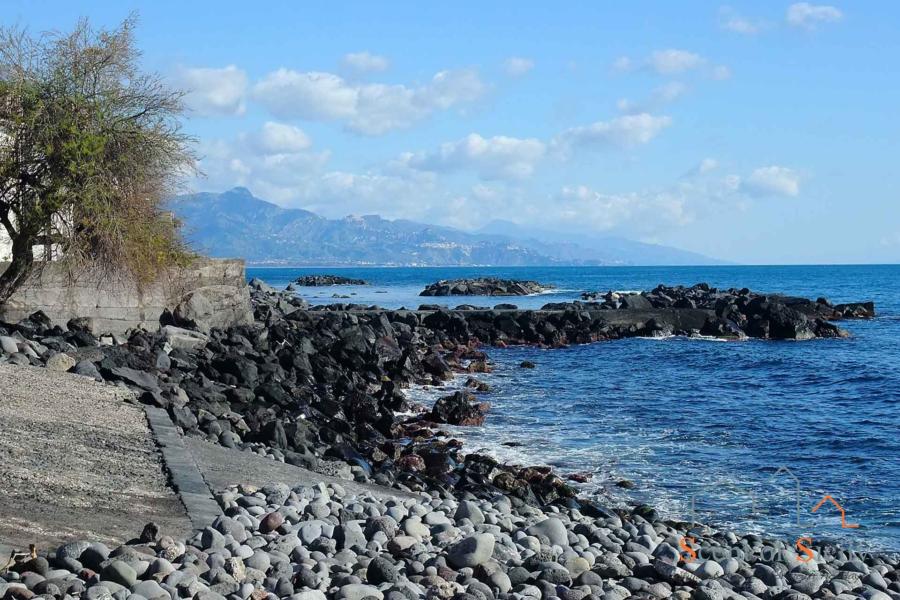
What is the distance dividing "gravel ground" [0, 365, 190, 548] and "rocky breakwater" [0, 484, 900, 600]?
1.54 feet

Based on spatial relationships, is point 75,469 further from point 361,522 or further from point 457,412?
point 457,412

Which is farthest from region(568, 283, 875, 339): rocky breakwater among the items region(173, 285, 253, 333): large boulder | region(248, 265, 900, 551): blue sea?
region(173, 285, 253, 333): large boulder

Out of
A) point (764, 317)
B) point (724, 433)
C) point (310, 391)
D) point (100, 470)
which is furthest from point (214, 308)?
point (764, 317)

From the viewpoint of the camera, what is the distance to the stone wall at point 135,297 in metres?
18.9

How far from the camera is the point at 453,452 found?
46.1 ft

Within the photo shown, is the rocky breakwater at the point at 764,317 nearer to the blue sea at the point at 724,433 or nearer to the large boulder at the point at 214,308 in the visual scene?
the blue sea at the point at 724,433

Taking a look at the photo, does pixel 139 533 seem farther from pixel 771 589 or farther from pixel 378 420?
pixel 378 420

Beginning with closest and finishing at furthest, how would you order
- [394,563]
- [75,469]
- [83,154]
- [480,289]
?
[394,563], [75,469], [83,154], [480,289]

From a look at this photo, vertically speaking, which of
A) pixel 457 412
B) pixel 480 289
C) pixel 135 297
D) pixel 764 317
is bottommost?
pixel 457 412

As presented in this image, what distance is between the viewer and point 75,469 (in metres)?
7.65

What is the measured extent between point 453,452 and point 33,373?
18.8 ft

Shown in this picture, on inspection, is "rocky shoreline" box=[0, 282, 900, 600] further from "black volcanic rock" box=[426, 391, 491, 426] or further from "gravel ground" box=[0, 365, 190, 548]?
"gravel ground" box=[0, 365, 190, 548]

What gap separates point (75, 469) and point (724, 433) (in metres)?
12.0

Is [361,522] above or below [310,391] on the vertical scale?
above
